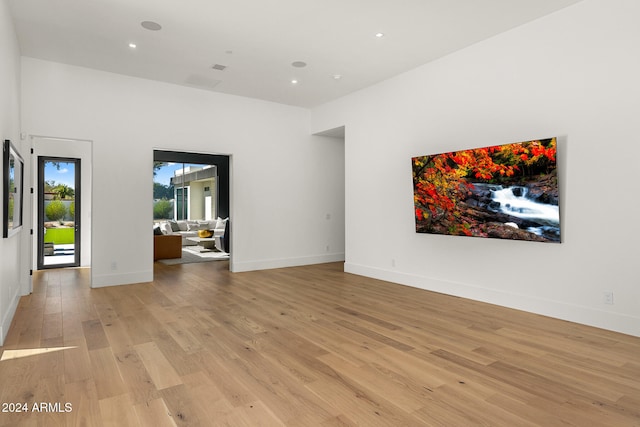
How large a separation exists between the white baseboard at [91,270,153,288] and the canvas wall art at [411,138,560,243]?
14.8 feet

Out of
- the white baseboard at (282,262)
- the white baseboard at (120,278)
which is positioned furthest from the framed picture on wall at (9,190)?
the white baseboard at (282,262)

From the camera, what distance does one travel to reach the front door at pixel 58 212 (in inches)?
303

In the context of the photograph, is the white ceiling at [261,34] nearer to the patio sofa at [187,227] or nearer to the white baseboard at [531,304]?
the white baseboard at [531,304]

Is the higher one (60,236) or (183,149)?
(183,149)

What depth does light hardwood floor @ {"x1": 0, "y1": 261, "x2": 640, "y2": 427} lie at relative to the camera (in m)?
2.21

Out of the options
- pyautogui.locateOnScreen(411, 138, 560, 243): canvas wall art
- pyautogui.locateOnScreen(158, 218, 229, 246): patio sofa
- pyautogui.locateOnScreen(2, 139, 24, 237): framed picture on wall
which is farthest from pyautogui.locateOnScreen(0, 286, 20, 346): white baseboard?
pyautogui.locateOnScreen(158, 218, 229, 246): patio sofa

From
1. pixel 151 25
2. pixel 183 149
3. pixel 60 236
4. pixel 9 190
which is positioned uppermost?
pixel 151 25

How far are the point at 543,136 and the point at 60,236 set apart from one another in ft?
29.3

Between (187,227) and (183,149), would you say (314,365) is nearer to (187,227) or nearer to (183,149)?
(183,149)

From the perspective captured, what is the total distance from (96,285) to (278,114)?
4.55 metres

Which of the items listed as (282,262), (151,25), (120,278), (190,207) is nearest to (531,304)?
(282,262)

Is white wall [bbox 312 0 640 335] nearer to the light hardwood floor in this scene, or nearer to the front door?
the light hardwood floor

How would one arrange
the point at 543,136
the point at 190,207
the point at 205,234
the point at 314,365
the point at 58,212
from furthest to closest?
the point at 190,207 → the point at 205,234 → the point at 58,212 → the point at 543,136 → the point at 314,365

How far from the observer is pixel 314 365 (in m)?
A: 2.89
